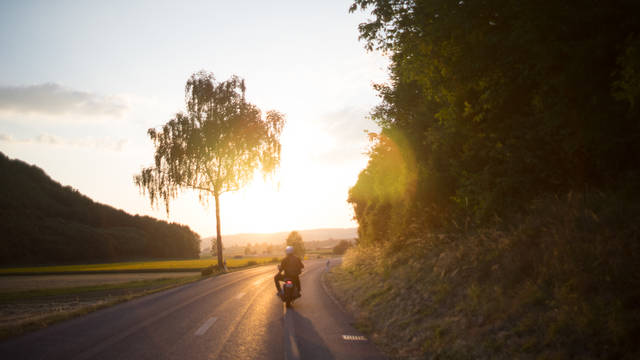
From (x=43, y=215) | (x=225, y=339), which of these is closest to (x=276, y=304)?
(x=225, y=339)

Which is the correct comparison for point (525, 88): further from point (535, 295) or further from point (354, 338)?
point (354, 338)

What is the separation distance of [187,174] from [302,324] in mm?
22923

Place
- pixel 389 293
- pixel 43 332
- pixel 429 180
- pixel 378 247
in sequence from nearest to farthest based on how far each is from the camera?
pixel 43 332, pixel 389 293, pixel 429 180, pixel 378 247

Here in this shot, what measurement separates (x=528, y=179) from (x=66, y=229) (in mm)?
80454

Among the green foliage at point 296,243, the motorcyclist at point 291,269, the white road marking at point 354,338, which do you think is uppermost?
the motorcyclist at point 291,269

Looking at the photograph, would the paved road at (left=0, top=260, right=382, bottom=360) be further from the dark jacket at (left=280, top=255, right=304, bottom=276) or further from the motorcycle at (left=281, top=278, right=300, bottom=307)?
the dark jacket at (left=280, top=255, right=304, bottom=276)

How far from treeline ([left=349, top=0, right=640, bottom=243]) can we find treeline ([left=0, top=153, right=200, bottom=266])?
74.6 metres

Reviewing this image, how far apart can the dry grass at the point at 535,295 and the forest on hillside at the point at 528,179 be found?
0.07 ft

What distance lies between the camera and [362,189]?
23.8 m

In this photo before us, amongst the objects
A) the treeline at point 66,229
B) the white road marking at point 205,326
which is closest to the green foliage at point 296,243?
the treeline at point 66,229

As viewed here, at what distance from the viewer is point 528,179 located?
7504 mm

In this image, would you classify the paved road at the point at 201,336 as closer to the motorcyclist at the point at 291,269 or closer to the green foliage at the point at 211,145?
the motorcyclist at the point at 291,269

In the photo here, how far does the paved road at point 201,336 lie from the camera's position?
229 inches

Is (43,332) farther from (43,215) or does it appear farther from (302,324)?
(43,215)
